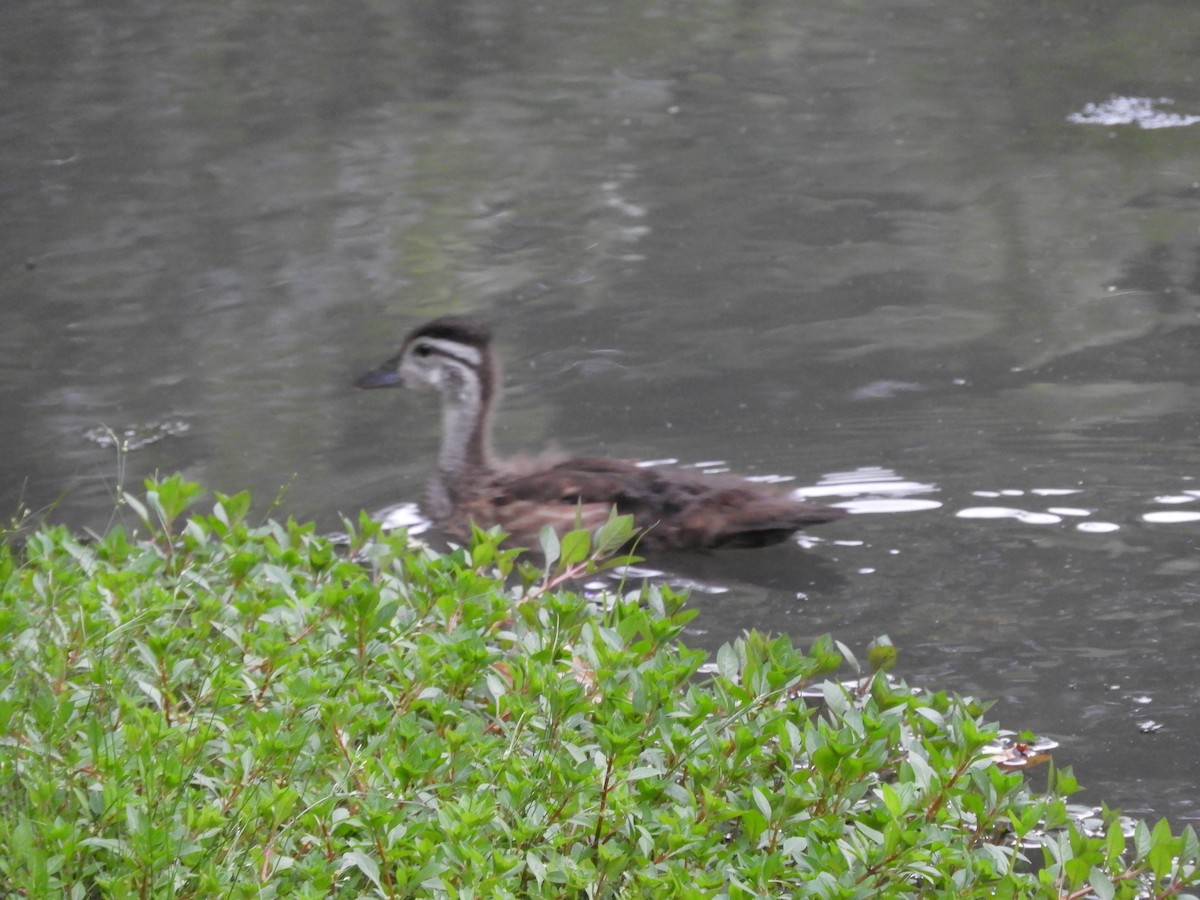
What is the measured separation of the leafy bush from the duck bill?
322 cm

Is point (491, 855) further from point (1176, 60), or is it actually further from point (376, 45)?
point (376, 45)

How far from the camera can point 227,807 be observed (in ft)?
11.7

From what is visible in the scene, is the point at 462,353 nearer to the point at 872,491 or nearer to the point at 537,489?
the point at 537,489

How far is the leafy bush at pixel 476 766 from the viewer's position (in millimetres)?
3371

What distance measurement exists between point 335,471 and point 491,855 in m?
4.46

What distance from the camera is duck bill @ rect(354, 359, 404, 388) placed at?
7.77 meters

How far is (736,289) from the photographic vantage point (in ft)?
32.8

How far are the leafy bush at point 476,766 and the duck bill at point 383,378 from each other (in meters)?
3.22

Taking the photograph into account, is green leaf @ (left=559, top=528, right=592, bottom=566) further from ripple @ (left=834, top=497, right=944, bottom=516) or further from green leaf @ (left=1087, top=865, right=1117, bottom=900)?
ripple @ (left=834, top=497, right=944, bottom=516)

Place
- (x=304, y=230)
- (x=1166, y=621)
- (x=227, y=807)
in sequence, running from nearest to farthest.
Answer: (x=227, y=807) → (x=1166, y=621) → (x=304, y=230)

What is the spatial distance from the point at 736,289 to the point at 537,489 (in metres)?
3.51

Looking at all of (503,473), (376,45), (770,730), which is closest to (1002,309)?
(503,473)

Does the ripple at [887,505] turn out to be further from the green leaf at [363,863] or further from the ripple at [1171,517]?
the green leaf at [363,863]

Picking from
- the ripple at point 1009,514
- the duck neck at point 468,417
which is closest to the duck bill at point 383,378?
the duck neck at point 468,417
